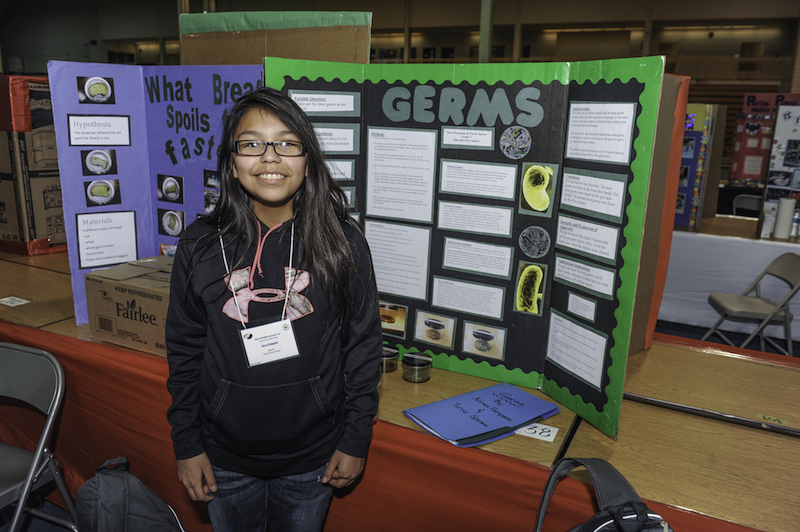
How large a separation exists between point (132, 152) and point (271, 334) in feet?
4.15

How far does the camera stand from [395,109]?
5.43 ft

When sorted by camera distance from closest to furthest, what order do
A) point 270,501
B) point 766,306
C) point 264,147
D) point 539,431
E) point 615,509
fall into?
point 615,509
point 264,147
point 270,501
point 539,431
point 766,306

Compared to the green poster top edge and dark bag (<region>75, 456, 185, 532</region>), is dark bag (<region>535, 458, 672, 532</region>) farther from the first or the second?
the green poster top edge

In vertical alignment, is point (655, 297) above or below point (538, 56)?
below

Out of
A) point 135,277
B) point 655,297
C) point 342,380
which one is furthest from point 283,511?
point 655,297

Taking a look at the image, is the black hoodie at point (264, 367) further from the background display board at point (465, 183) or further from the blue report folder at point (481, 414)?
the background display board at point (465, 183)

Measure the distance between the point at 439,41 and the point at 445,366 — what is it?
35.5 feet

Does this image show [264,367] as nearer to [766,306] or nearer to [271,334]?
[271,334]

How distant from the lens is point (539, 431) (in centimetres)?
141

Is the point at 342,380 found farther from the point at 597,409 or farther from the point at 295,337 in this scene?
the point at 597,409

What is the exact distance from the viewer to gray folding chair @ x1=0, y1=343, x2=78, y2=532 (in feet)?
5.37

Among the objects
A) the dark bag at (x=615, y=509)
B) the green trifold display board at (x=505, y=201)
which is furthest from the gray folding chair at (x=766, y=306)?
the dark bag at (x=615, y=509)

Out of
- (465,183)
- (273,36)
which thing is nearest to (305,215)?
(465,183)

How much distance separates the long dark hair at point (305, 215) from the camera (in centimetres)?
116
